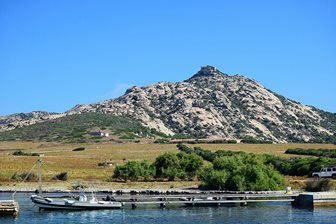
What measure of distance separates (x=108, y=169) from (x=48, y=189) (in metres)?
29.3

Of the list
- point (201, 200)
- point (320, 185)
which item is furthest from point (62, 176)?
point (320, 185)

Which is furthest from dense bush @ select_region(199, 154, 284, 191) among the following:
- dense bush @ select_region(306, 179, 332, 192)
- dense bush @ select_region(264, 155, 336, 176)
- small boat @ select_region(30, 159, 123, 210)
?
small boat @ select_region(30, 159, 123, 210)

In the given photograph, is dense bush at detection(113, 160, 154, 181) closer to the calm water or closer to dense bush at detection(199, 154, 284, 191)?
dense bush at detection(199, 154, 284, 191)

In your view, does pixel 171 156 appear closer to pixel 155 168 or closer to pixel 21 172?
pixel 155 168

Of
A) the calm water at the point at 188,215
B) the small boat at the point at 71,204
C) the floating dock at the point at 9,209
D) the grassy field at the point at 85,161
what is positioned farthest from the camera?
the grassy field at the point at 85,161

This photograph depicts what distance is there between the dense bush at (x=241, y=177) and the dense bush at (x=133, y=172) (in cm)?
1743

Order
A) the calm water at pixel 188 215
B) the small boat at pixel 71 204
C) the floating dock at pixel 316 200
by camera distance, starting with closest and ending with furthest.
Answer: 1. the calm water at pixel 188 215
2. the small boat at pixel 71 204
3. the floating dock at pixel 316 200

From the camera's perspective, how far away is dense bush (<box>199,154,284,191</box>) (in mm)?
78875

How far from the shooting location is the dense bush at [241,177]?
7888 centimetres

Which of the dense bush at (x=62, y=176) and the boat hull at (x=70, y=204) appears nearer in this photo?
the boat hull at (x=70, y=204)

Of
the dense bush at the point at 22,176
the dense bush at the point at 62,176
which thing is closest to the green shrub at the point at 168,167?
the dense bush at the point at 62,176

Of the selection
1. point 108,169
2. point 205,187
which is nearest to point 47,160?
point 108,169

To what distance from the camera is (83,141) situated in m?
195

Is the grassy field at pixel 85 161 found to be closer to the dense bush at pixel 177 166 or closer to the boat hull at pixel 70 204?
the dense bush at pixel 177 166
